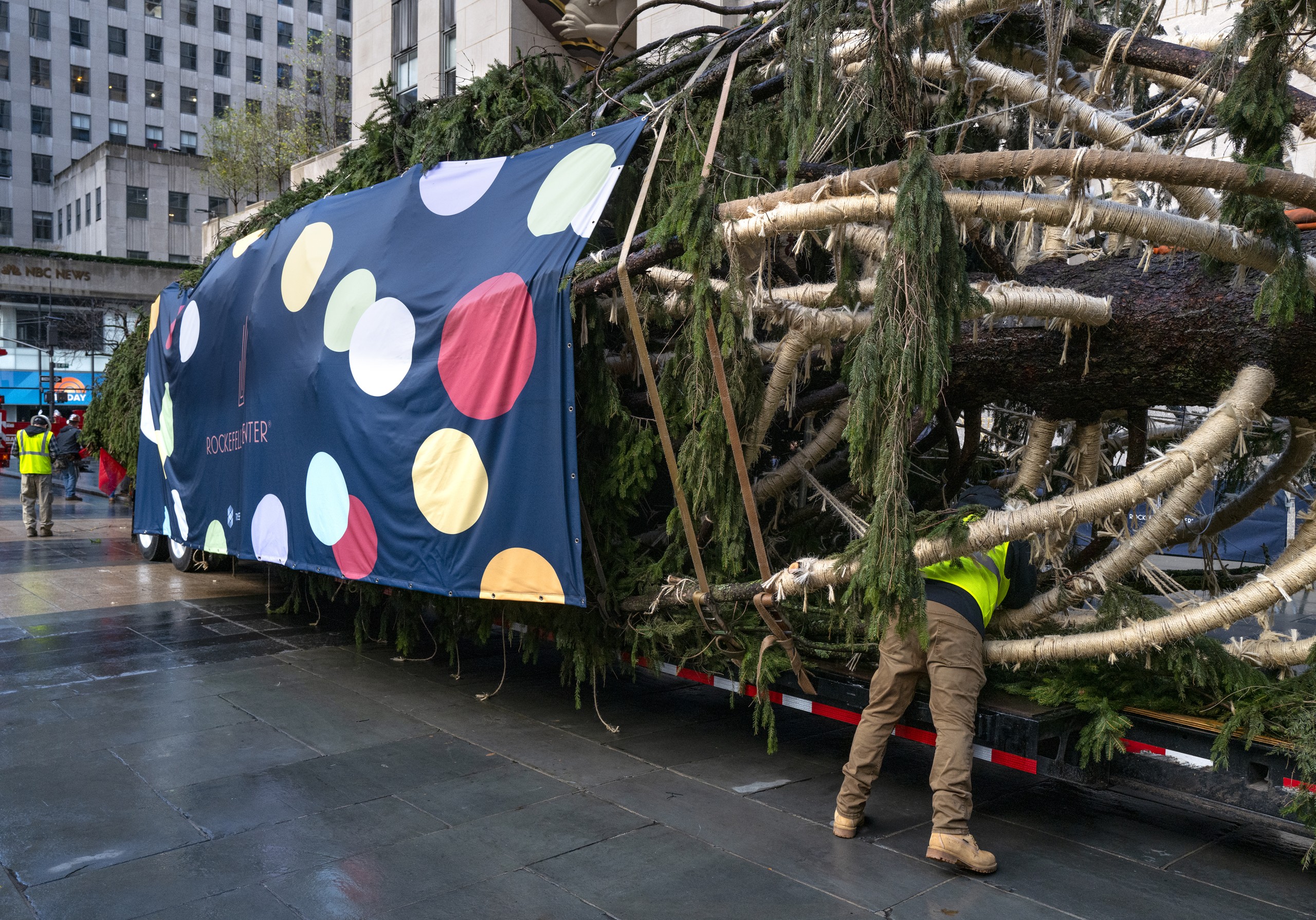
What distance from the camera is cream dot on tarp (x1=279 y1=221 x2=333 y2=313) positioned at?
695cm

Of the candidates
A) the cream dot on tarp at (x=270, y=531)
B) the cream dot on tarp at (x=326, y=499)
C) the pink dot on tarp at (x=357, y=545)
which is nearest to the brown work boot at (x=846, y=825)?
the pink dot on tarp at (x=357, y=545)

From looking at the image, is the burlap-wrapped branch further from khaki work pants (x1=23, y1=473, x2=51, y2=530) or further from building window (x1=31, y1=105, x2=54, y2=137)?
building window (x1=31, y1=105, x2=54, y2=137)

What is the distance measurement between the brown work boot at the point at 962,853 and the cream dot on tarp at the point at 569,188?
343cm

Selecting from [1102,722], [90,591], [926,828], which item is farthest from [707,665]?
[90,591]

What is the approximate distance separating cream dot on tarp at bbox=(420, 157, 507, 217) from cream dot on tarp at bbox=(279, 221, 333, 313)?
3.34 ft

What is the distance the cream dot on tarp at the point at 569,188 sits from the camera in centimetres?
531

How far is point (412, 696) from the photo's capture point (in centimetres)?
679

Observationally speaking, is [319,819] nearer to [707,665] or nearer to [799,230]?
[707,665]

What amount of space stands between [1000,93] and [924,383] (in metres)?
1.74

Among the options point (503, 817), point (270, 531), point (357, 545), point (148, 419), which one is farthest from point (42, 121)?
point (503, 817)

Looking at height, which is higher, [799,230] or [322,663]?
[799,230]

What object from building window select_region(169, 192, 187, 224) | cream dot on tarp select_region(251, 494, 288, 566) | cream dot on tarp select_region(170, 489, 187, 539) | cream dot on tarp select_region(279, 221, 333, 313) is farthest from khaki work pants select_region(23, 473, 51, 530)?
building window select_region(169, 192, 187, 224)

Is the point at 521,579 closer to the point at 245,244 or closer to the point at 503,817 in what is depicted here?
the point at 503,817

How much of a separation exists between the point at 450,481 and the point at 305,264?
243 cm
